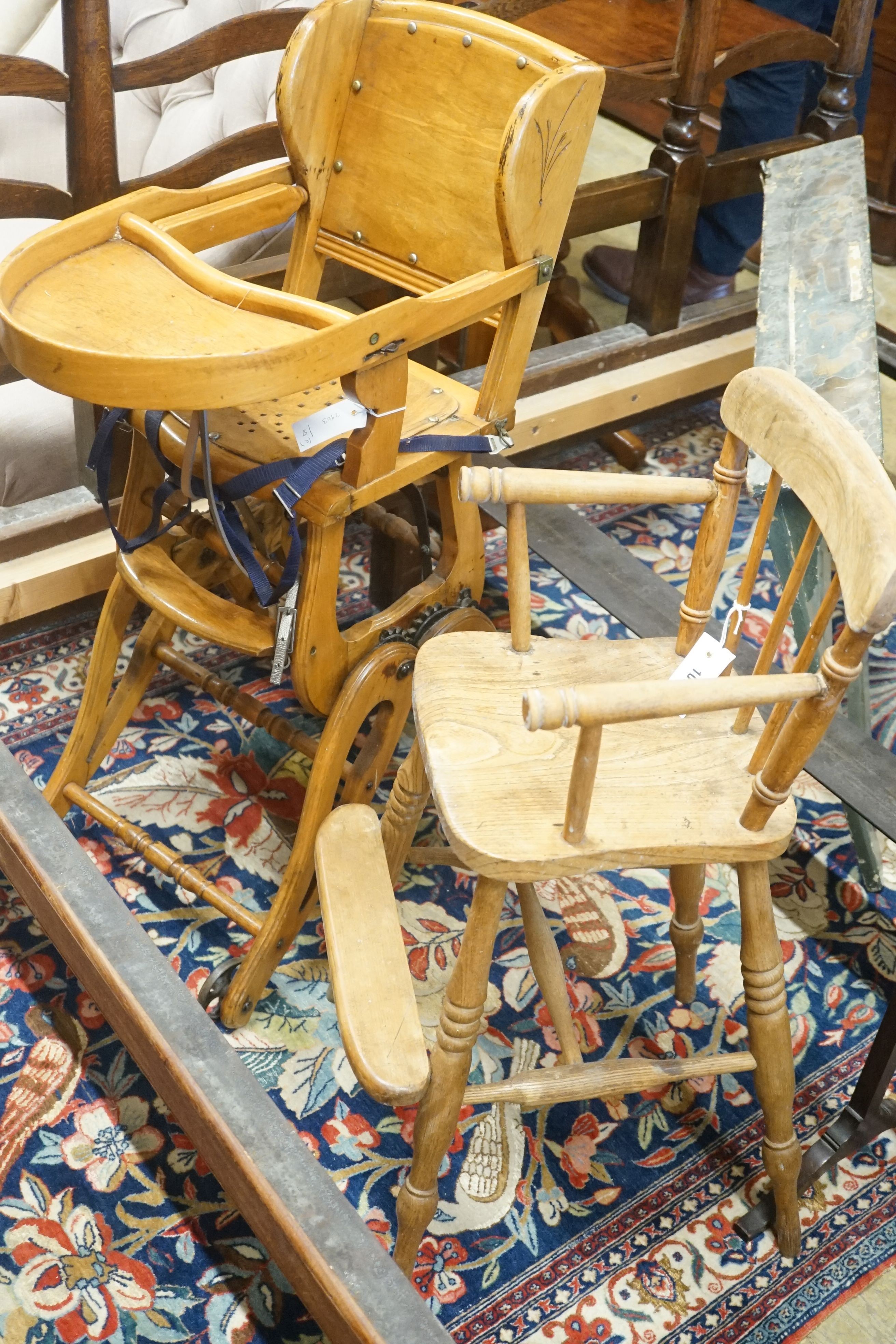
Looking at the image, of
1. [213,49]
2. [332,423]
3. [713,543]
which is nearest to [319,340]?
[332,423]

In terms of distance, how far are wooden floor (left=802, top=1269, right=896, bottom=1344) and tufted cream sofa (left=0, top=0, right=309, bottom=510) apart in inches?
70.4

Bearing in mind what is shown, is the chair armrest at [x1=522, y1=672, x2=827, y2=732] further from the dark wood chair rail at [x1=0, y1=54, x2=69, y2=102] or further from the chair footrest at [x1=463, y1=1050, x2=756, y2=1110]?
the dark wood chair rail at [x1=0, y1=54, x2=69, y2=102]

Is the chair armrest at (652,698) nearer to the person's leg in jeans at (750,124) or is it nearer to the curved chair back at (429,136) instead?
the curved chair back at (429,136)

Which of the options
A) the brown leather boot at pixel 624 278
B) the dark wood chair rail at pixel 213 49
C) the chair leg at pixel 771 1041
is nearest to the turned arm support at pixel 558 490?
the chair leg at pixel 771 1041

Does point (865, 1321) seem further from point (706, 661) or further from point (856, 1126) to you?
point (706, 661)

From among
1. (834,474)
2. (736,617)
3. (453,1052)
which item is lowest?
(453,1052)

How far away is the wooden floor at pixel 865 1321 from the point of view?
160cm

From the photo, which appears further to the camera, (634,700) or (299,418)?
(299,418)

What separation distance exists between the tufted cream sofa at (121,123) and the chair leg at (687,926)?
4.25 feet

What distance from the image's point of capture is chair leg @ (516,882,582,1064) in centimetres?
169

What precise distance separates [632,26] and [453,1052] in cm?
241

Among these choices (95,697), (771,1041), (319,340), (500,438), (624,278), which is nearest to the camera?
(319,340)

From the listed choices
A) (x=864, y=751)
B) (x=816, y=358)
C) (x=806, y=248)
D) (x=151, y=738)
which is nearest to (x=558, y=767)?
(x=864, y=751)

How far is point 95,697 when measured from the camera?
6.51ft
